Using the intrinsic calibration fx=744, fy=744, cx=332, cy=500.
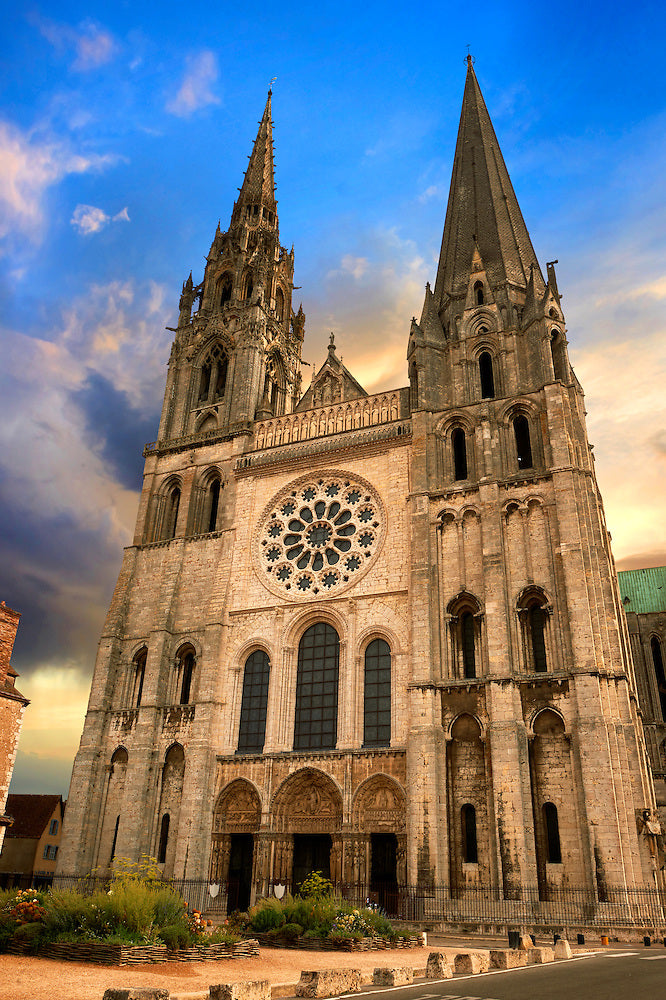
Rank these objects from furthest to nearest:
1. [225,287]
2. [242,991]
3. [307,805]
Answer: [225,287]
[307,805]
[242,991]

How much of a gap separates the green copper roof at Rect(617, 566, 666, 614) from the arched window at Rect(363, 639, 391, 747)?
19.8 metres

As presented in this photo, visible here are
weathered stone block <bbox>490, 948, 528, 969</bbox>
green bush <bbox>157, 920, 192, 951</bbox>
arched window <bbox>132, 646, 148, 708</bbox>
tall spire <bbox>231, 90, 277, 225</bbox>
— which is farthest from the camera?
tall spire <bbox>231, 90, 277, 225</bbox>

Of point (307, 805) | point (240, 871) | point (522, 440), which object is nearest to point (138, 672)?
point (240, 871)

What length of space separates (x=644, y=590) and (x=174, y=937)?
34301 mm

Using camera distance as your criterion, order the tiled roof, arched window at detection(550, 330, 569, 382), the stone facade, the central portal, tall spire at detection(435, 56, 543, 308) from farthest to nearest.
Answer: the tiled roof
tall spire at detection(435, 56, 543, 308)
arched window at detection(550, 330, 569, 382)
the central portal
the stone facade

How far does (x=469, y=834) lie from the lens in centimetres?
2064

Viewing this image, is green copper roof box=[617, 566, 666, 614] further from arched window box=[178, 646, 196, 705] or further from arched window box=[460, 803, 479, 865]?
arched window box=[178, 646, 196, 705]

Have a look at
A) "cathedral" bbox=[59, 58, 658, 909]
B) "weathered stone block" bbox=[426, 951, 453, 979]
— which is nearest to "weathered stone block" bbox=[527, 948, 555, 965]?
"weathered stone block" bbox=[426, 951, 453, 979]

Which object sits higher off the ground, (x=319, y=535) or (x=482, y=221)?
(x=482, y=221)

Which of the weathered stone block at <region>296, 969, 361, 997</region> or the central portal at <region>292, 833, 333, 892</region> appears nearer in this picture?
the weathered stone block at <region>296, 969, 361, 997</region>

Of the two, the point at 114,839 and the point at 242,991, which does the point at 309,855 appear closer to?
the point at 114,839

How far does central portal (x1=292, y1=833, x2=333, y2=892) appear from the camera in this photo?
2270cm

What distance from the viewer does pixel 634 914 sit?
58.4ft

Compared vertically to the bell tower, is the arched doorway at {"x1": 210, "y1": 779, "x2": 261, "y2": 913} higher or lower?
lower
